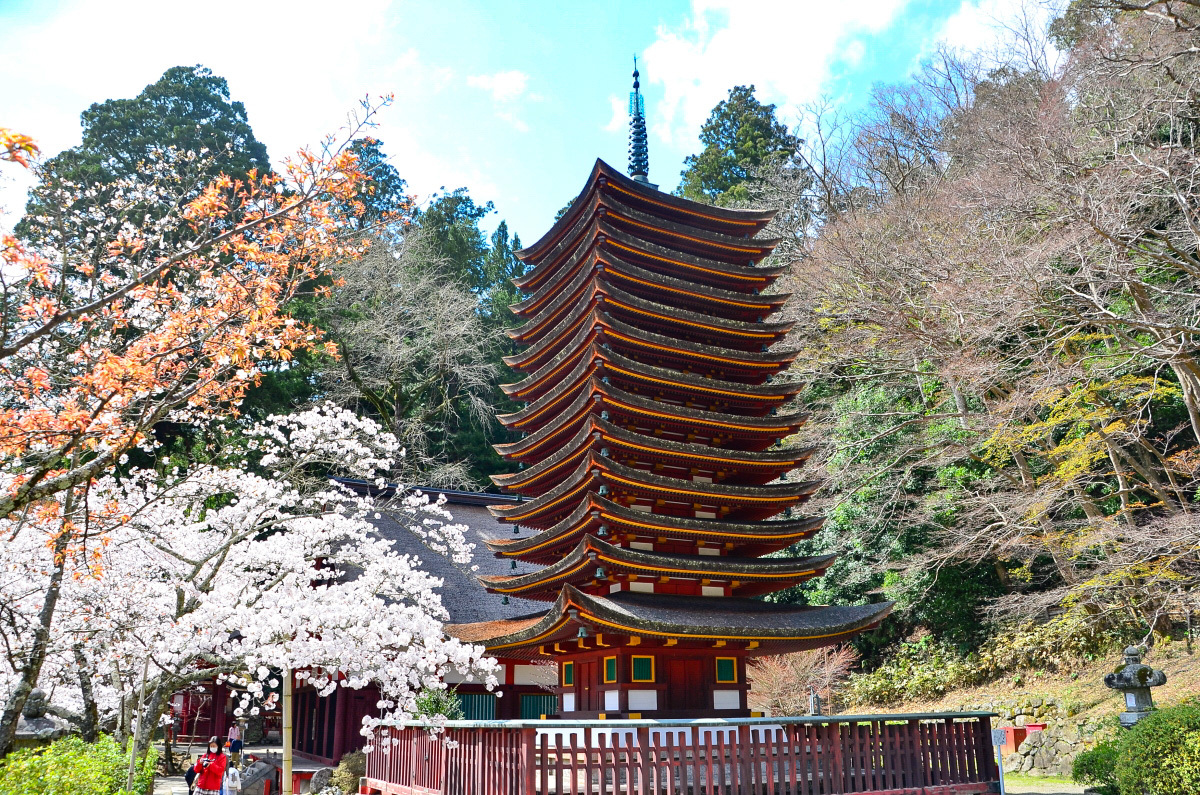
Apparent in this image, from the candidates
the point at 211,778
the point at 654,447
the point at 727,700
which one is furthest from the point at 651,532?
the point at 211,778

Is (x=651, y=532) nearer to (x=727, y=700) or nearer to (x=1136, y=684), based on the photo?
(x=727, y=700)

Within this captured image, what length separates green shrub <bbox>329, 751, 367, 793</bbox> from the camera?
16766mm

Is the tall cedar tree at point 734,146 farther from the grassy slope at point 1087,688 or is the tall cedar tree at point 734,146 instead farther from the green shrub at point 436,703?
the green shrub at point 436,703

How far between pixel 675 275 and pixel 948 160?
60.9ft

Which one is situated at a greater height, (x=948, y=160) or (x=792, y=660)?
(x=948, y=160)

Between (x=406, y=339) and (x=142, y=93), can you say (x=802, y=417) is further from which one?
(x=142, y=93)

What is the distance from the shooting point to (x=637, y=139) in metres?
19.5

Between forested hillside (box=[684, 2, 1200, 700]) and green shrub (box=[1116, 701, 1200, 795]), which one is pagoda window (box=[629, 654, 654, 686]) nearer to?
green shrub (box=[1116, 701, 1200, 795])

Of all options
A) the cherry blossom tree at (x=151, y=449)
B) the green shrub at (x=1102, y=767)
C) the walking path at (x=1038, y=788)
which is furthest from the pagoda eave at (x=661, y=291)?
the walking path at (x=1038, y=788)

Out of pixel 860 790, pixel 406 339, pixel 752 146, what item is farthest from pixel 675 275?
pixel 752 146

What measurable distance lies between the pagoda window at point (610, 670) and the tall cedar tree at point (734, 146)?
29272 mm

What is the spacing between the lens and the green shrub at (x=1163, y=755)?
34.2ft

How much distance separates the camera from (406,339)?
110 feet

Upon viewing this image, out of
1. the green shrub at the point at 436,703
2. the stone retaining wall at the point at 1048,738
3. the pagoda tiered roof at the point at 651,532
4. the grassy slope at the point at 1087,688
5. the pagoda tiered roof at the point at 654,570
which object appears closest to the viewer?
the pagoda tiered roof at the point at 654,570
